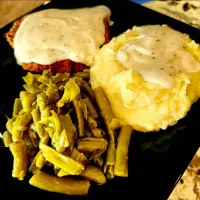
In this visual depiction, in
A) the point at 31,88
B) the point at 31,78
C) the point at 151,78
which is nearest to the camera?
the point at 151,78

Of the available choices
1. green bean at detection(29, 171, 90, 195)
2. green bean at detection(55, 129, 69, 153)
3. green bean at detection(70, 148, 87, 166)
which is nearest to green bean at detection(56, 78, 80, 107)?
green bean at detection(55, 129, 69, 153)

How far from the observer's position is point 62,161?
323 centimetres

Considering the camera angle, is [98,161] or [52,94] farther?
[52,94]

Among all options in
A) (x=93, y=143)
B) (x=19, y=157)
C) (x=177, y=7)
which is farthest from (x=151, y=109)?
(x=177, y=7)

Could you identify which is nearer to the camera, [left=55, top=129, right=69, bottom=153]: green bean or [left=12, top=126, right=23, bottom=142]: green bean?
[left=55, top=129, right=69, bottom=153]: green bean

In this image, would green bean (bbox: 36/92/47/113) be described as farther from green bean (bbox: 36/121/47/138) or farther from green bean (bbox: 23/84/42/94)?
green bean (bbox: 23/84/42/94)

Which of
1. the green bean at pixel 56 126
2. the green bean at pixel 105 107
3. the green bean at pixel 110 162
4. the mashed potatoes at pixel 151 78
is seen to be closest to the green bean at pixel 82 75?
the mashed potatoes at pixel 151 78

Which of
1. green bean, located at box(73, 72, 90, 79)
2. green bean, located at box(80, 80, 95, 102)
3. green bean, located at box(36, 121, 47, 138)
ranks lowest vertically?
green bean, located at box(36, 121, 47, 138)

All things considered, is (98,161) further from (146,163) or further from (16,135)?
(16,135)

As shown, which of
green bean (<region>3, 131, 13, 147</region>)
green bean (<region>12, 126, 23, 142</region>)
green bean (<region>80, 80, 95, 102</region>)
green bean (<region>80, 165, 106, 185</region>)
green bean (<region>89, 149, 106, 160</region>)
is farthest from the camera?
green bean (<region>80, 80, 95, 102</region>)

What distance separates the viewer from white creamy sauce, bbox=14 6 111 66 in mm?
4426

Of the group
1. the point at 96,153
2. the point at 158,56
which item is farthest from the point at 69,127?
the point at 158,56

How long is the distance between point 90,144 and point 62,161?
0.31 m

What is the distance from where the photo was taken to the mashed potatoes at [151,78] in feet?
11.9
